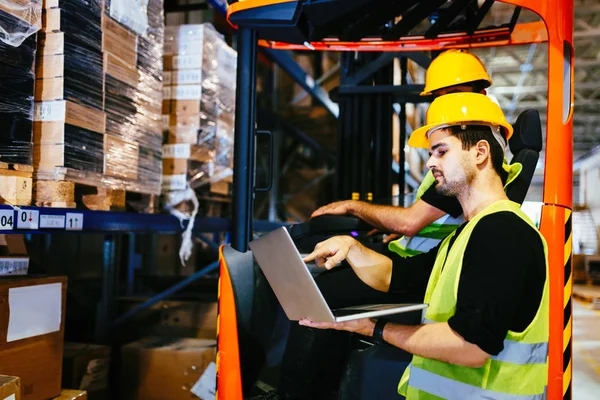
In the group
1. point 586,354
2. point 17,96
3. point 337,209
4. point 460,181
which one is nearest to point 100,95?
point 17,96

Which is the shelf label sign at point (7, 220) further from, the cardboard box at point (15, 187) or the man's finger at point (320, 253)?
the man's finger at point (320, 253)

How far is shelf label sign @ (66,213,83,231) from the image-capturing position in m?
2.64

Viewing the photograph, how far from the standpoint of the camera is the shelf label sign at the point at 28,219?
2330 mm

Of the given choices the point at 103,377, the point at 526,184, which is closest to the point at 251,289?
the point at 526,184

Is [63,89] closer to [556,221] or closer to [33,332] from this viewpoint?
[33,332]

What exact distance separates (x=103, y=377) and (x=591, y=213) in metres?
19.5

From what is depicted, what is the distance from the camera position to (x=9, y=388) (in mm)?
2002

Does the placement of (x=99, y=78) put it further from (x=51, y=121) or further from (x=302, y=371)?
(x=302, y=371)

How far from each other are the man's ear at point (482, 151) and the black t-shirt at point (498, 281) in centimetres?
26

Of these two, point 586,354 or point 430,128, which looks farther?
point 586,354

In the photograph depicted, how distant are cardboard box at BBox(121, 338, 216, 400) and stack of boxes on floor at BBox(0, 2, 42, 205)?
1.53m

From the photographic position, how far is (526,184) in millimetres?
2244

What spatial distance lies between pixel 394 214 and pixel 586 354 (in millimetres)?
5345

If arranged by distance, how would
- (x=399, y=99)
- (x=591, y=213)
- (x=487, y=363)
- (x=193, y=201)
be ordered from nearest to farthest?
(x=487, y=363) < (x=193, y=201) < (x=399, y=99) < (x=591, y=213)
